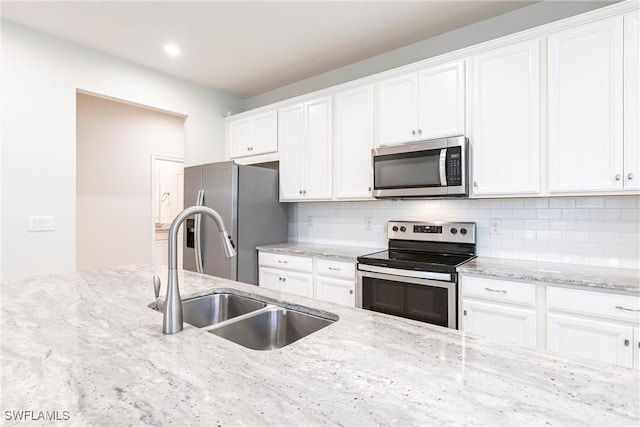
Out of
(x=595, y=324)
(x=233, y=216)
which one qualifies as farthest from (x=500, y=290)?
(x=233, y=216)

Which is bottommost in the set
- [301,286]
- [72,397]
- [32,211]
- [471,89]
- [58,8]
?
[301,286]

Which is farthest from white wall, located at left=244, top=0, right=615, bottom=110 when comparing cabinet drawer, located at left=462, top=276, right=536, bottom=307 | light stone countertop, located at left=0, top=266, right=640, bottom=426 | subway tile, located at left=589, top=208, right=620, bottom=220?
light stone countertop, located at left=0, top=266, right=640, bottom=426

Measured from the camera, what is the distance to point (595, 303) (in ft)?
5.68

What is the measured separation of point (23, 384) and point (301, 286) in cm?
232

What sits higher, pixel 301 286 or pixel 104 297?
pixel 104 297

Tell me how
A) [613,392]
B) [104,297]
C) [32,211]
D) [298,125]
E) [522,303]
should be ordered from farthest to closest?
[298,125] < [32,211] < [522,303] < [104,297] < [613,392]

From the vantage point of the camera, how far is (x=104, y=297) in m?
1.42

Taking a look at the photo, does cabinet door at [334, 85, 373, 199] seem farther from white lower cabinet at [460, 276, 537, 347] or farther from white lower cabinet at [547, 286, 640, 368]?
white lower cabinet at [547, 286, 640, 368]

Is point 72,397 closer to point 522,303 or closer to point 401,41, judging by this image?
point 522,303

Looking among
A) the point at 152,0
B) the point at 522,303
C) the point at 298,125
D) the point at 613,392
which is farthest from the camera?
the point at 298,125

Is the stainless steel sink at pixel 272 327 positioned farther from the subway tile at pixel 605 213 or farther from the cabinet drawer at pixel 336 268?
the subway tile at pixel 605 213

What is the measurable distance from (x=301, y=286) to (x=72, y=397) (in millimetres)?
2339

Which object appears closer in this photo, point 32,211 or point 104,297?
point 104,297

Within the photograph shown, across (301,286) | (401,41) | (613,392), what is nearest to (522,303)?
(613,392)
